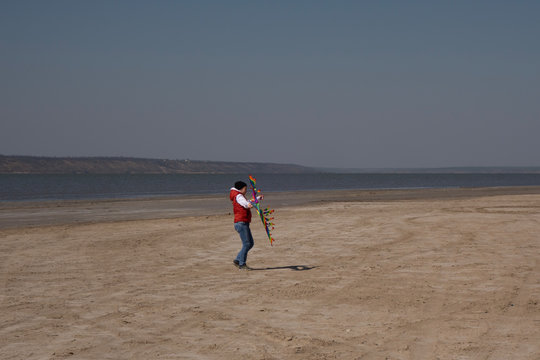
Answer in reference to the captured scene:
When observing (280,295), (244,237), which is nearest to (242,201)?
(244,237)

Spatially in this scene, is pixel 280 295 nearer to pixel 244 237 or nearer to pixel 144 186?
pixel 244 237

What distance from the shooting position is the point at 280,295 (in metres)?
9.38

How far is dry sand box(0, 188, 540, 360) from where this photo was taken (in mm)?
6637

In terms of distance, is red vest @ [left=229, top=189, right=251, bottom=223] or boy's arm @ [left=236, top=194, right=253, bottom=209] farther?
red vest @ [left=229, top=189, right=251, bottom=223]

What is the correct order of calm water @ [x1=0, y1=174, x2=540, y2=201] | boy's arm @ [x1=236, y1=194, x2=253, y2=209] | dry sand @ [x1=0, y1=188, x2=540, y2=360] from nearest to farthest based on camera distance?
dry sand @ [x1=0, y1=188, x2=540, y2=360], boy's arm @ [x1=236, y1=194, x2=253, y2=209], calm water @ [x1=0, y1=174, x2=540, y2=201]

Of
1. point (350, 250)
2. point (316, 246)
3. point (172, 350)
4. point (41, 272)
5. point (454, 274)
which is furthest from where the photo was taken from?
point (316, 246)

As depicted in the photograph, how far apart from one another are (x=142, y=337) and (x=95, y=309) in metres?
1.89

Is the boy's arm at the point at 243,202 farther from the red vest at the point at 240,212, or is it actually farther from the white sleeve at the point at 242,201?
the red vest at the point at 240,212

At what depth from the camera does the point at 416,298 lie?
351 inches

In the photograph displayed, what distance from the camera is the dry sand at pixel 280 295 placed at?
6.64m

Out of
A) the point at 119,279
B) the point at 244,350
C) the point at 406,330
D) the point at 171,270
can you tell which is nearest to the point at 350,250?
the point at 171,270

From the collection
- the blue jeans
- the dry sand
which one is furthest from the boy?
the dry sand

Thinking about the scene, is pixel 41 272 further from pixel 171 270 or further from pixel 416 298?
pixel 416 298

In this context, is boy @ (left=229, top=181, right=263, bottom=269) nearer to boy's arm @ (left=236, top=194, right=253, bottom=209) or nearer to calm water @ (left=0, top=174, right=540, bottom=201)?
boy's arm @ (left=236, top=194, right=253, bottom=209)
